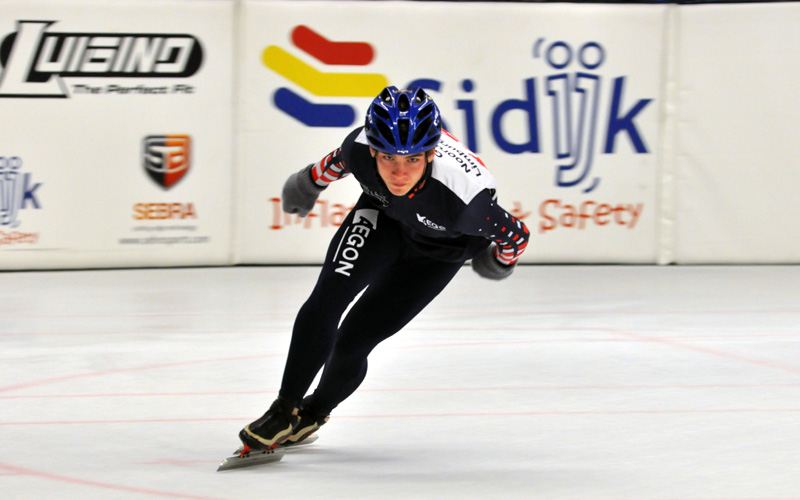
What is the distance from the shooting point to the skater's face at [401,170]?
113 inches

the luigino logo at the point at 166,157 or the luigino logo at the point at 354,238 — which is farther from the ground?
the luigino logo at the point at 166,157

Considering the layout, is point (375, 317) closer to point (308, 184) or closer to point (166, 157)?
point (308, 184)

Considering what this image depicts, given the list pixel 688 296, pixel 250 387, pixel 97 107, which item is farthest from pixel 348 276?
pixel 97 107

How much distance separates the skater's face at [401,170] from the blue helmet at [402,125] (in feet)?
0.11

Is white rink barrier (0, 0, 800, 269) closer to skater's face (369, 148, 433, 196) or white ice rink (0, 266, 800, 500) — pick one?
white ice rink (0, 266, 800, 500)

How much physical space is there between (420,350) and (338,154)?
1849 mm

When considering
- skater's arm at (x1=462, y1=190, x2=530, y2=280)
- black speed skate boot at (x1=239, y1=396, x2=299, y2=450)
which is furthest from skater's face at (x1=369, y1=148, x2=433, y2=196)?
black speed skate boot at (x1=239, y1=396, x2=299, y2=450)

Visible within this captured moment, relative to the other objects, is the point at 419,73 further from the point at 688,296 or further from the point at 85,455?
the point at 85,455

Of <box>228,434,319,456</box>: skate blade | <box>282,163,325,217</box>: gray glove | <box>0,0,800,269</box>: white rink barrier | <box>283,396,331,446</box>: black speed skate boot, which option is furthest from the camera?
<box>0,0,800,269</box>: white rink barrier

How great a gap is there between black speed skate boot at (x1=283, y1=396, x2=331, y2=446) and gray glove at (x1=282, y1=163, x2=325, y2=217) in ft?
2.07

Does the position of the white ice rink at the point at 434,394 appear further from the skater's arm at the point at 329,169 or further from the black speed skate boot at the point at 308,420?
the skater's arm at the point at 329,169

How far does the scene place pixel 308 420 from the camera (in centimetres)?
328

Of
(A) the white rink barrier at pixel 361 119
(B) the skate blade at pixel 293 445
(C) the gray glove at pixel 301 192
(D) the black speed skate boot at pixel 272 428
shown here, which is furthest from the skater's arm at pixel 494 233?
(A) the white rink barrier at pixel 361 119

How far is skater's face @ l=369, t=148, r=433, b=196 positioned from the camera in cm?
287
